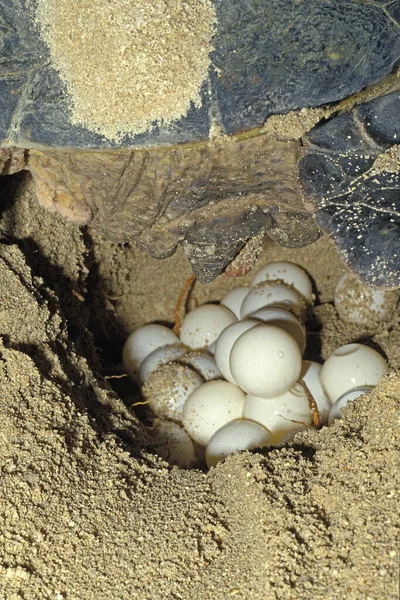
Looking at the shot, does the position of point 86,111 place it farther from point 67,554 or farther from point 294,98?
point 67,554

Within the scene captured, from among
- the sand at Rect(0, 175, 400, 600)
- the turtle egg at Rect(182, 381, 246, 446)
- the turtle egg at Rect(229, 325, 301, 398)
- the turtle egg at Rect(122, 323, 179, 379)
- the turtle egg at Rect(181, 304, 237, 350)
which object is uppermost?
the turtle egg at Rect(181, 304, 237, 350)

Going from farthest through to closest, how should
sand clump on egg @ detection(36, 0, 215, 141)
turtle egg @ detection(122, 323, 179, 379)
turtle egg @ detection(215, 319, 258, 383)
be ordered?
Result: turtle egg @ detection(122, 323, 179, 379)
turtle egg @ detection(215, 319, 258, 383)
sand clump on egg @ detection(36, 0, 215, 141)

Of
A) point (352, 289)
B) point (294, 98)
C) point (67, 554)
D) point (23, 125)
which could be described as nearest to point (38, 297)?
point (23, 125)

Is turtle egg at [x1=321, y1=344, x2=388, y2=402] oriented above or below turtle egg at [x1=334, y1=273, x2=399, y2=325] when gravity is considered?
below

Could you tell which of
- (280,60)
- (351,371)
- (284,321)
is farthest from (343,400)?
(280,60)

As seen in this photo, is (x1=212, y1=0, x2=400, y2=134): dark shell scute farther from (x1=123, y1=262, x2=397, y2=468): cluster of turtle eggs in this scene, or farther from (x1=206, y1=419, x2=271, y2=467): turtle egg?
(x1=206, y1=419, x2=271, y2=467): turtle egg

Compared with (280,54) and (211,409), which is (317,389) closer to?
(211,409)

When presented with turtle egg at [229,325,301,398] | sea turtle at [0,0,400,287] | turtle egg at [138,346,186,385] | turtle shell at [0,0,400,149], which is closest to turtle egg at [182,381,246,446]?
turtle egg at [229,325,301,398]

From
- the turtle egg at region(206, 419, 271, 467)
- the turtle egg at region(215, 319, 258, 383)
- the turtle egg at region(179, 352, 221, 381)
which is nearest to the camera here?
the turtle egg at region(206, 419, 271, 467)
